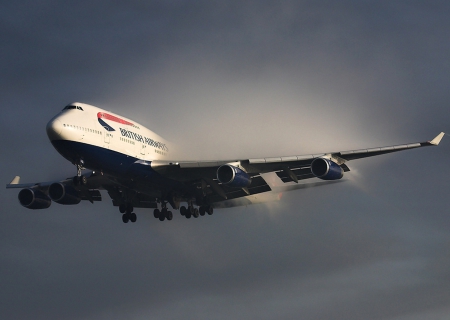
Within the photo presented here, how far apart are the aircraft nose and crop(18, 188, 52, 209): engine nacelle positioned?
46.2 feet

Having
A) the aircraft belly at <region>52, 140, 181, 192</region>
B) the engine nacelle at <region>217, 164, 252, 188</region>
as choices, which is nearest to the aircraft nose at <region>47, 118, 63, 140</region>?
the aircraft belly at <region>52, 140, 181, 192</region>

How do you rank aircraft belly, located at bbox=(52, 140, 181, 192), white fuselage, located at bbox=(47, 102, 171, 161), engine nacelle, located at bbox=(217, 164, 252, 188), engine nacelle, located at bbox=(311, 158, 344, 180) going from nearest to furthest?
white fuselage, located at bbox=(47, 102, 171, 161) < aircraft belly, located at bbox=(52, 140, 181, 192) < engine nacelle, located at bbox=(311, 158, 344, 180) < engine nacelle, located at bbox=(217, 164, 252, 188)

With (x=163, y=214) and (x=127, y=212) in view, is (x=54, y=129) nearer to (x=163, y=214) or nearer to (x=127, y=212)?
(x=127, y=212)

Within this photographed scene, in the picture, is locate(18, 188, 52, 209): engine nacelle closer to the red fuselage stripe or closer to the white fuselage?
the white fuselage

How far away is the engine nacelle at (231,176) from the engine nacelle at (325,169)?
5.28m

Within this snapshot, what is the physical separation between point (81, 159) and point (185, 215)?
1354 centimetres

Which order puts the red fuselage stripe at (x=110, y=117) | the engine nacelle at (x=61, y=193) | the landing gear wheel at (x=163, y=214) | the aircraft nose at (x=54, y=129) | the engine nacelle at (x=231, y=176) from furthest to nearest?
the landing gear wheel at (x=163, y=214)
the engine nacelle at (x=61, y=193)
the engine nacelle at (x=231, y=176)
the red fuselage stripe at (x=110, y=117)
the aircraft nose at (x=54, y=129)

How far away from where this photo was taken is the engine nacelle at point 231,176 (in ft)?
162

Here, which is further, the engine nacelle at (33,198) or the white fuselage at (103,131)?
the engine nacelle at (33,198)

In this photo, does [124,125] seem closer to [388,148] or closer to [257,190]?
[257,190]

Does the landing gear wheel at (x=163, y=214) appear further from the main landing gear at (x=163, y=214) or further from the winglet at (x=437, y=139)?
the winglet at (x=437, y=139)

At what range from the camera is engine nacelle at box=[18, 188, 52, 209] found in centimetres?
5844

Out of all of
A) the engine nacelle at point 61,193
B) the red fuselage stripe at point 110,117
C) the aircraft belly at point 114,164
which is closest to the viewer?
the aircraft belly at point 114,164

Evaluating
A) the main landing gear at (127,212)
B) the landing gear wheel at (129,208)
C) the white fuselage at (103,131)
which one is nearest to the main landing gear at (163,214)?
the main landing gear at (127,212)
